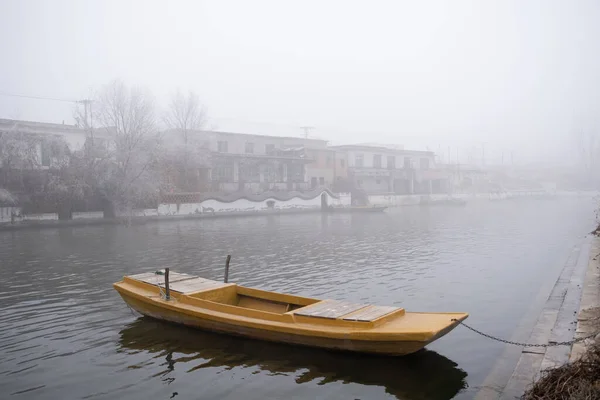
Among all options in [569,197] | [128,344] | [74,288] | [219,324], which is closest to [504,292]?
[219,324]

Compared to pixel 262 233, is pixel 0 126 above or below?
above

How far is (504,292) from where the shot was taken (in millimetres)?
12711

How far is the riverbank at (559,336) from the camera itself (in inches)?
231

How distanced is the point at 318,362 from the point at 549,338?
12.9 feet

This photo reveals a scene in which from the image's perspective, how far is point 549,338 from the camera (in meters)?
8.16

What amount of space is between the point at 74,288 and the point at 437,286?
10140 mm

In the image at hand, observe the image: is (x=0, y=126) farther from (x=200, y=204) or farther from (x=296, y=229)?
(x=296, y=229)

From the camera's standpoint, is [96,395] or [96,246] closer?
[96,395]

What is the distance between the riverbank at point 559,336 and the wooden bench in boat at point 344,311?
6.20 ft

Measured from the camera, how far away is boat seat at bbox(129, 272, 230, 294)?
32.7 ft

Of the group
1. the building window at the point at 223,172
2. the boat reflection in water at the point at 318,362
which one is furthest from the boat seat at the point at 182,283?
the building window at the point at 223,172

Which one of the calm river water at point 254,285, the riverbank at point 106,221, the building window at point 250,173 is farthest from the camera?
the building window at point 250,173

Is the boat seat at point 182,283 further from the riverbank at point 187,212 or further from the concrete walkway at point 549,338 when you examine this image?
the riverbank at point 187,212

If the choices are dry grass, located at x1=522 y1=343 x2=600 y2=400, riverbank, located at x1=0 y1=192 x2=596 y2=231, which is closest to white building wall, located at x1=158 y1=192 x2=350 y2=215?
riverbank, located at x1=0 y1=192 x2=596 y2=231
